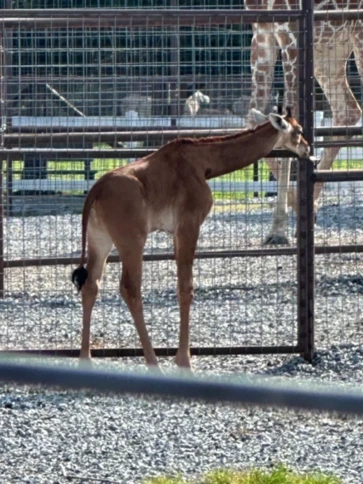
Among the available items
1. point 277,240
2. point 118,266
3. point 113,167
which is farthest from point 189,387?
point 118,266

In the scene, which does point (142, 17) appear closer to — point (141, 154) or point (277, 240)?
point (141, 154)

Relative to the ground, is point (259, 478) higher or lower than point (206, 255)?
lower

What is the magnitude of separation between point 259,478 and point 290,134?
2661mm

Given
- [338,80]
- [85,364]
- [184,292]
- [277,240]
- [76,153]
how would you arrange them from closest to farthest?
[85,364], [184,292], [76,153], [277,240], [338,80]

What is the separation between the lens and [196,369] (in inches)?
251

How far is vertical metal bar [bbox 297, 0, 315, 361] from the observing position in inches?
255

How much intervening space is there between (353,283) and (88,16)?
3569 mm

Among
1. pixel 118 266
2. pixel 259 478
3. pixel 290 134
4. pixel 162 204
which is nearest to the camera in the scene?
pixel 259 478

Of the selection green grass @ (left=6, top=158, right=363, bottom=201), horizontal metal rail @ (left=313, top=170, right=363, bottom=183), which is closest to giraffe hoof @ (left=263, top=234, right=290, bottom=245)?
green grass @ (left=6, top=158, right=363, bottom=201)

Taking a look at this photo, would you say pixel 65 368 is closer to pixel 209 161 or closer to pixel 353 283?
pixel 209 161

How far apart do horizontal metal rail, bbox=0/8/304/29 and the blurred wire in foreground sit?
480 centimetres

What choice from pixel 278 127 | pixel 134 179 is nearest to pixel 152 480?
pixel 134 179

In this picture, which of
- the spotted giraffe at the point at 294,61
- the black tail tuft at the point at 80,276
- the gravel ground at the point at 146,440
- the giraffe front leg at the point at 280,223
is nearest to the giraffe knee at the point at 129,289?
the black tail tuft at the point at 80,276

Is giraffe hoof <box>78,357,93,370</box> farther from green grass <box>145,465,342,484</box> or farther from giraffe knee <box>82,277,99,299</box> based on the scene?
green grass <box>145,465,342,484</box>
